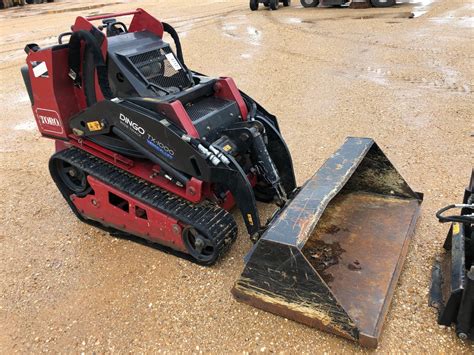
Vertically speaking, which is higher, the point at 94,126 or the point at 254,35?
the point at 94,126

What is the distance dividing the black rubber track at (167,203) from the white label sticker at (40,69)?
70cm

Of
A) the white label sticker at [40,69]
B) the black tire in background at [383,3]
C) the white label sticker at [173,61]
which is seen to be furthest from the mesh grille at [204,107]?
the black tire in background at [383,3]

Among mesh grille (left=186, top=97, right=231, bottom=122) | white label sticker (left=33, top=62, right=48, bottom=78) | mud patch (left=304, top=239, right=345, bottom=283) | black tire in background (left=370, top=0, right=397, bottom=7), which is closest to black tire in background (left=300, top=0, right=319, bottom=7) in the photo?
black tire in background (left=370, top=0, right=397, bottom=7)

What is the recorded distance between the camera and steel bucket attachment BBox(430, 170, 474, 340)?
8.23 feet

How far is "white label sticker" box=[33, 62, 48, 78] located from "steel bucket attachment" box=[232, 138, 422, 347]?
91.5 inches

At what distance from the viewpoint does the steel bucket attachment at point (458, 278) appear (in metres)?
2.51

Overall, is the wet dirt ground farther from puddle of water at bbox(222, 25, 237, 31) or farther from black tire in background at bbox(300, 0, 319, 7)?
black tire in background at bbox(300, 0, 319, 7)

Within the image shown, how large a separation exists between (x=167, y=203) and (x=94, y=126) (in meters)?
0.92

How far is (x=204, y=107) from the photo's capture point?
3.79 metres

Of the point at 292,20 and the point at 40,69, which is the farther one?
the point at 292,20

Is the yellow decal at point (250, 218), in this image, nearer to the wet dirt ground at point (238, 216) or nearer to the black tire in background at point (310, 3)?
the wet dirt ground at point (238, 216)

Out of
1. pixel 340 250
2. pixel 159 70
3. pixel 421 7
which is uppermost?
pixel 159 70

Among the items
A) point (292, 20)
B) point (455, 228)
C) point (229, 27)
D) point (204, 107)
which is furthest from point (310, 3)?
point (455, 228)

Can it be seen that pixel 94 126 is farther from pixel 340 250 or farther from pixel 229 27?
pixel 229 27
